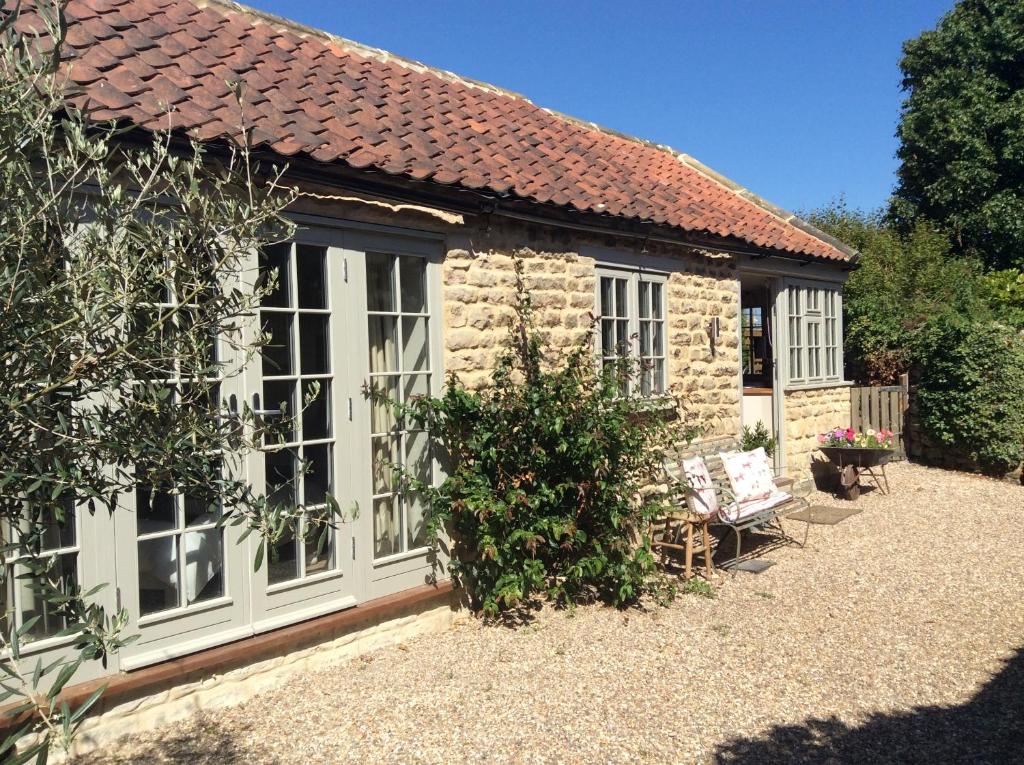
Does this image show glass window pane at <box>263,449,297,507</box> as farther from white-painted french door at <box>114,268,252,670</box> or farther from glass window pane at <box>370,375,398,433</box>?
glass window pane at <box>370,375,398,433</box>

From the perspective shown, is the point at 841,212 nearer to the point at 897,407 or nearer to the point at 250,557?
the point at 897,407

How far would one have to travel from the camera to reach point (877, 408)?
11953 mm

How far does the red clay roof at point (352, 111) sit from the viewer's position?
473 centimetres

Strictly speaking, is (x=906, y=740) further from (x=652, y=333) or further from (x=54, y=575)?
(x=652, y=333)

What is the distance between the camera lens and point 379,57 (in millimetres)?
8008

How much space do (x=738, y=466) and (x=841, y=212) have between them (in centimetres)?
1540

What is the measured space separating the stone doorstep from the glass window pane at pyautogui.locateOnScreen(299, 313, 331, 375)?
152 cm

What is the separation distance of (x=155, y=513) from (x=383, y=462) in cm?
157

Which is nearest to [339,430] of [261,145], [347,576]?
[347,576]

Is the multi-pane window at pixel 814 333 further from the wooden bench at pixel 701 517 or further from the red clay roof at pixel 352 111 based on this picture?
the wooden bench at pixel 701 517

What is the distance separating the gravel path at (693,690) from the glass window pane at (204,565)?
2.18 feet

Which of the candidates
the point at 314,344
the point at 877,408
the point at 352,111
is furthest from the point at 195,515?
the point at 877,408

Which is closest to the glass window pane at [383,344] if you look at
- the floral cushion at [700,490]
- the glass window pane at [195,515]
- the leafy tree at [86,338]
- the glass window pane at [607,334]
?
the glass window pane at [195,515]

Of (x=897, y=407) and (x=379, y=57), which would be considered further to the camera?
(x=897, y=407)
